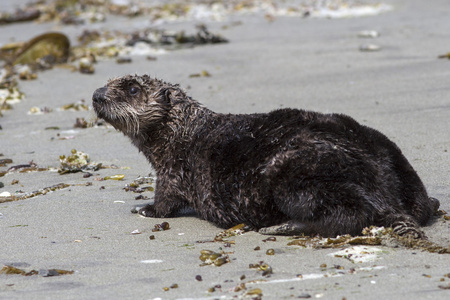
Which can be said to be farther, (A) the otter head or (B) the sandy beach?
(A) the otter head

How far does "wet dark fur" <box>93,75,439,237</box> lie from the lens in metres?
4.62

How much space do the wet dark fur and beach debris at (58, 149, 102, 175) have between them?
123 centimetres

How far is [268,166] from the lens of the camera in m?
4.88

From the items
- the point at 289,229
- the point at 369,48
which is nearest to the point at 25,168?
the point at 289,229

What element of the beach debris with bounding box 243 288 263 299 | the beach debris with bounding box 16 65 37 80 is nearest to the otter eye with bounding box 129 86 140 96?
the beach debris with bounding box 243 288 263 299

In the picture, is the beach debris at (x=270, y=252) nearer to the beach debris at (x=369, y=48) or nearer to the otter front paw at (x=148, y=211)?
the otter front paw at (x=148, y=211)

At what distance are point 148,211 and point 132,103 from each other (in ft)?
3.02

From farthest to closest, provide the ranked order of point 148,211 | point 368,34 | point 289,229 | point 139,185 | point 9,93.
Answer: point 368,34, point 9,93, point 139,185, point 148,211, point 289,229

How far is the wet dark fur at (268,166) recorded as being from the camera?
462cm

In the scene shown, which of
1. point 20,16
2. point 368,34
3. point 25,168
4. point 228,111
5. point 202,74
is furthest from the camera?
point 20,16

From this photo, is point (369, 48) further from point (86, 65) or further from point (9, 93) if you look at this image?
point (9, 93)

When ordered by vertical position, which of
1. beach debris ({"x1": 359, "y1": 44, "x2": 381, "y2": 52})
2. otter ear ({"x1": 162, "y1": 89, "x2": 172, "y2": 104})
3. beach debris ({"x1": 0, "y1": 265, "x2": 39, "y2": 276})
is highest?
otter ear ({"x1": 162, "y1": 89, "x2": 172, "y2": 104})

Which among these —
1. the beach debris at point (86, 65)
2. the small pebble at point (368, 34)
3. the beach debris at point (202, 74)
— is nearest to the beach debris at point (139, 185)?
the beach debris at point (202, 74)

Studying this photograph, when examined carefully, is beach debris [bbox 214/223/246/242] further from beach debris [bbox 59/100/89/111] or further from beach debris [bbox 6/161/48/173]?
beach debris [bbox 59/100/89/111]
